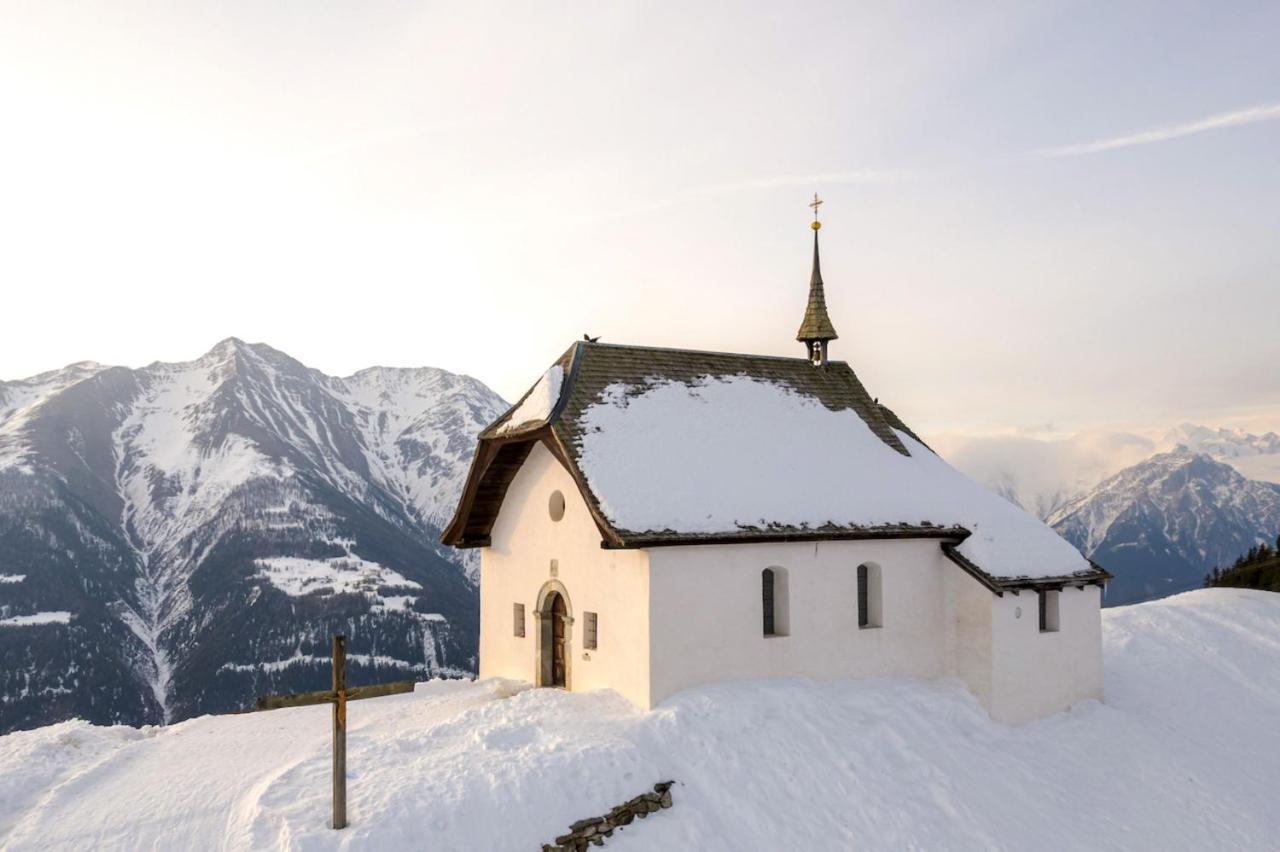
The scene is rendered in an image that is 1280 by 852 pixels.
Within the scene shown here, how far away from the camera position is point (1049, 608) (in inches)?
1102

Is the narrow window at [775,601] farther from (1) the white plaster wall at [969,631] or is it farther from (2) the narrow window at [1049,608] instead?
(2) the narrow window at [1049,608]

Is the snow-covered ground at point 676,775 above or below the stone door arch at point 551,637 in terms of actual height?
below

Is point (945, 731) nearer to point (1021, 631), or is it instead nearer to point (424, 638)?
point (1021, 631)

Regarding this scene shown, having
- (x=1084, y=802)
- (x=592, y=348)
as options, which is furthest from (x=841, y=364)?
(x=1084, y=802)

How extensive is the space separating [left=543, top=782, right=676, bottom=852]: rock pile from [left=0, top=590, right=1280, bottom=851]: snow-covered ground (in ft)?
0.72

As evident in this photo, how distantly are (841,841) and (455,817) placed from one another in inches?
310

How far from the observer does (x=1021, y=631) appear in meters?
26.7

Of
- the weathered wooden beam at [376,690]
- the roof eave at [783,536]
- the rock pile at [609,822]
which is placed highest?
the roof eave at [783,536]

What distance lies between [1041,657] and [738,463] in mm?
10711

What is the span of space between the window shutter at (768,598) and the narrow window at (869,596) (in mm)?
2891

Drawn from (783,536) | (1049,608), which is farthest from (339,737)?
(1049,608)

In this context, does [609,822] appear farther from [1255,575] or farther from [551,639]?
[1255,575]

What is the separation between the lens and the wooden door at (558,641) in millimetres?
26375

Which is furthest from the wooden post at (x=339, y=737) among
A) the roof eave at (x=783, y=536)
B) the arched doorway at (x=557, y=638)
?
the arched doorway at (x=557, y=638)
